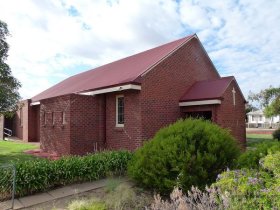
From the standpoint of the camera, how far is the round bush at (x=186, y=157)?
7547 mm

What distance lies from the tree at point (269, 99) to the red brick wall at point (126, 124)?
36.2m

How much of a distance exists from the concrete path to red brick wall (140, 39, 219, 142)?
507 cm

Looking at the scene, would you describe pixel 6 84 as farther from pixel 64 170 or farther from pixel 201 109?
pixel 201 109

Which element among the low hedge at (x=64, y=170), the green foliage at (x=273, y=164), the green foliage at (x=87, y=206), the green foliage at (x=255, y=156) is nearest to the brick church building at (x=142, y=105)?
the low hedge at (x=64, y=170)

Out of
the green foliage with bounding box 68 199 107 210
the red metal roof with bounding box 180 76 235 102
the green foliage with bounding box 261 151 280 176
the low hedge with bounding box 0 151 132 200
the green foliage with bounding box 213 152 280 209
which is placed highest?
the red metal roof with bounding box 180 76 235 102

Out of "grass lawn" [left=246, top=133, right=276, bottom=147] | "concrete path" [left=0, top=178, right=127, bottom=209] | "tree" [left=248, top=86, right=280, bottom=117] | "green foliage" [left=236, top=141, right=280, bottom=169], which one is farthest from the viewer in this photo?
"tree" [left=248, top=86, right=280, bottom=117]

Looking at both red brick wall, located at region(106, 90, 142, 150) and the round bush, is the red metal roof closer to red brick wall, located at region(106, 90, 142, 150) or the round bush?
red brick wall, located at region(106, 90, 142, 150)

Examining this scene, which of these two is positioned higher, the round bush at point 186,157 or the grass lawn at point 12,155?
the round bush at point 186,157

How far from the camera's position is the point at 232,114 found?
52.1 ft

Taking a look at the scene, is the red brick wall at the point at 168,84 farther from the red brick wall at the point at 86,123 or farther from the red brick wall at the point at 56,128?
the red brick wall at the point at 56,128

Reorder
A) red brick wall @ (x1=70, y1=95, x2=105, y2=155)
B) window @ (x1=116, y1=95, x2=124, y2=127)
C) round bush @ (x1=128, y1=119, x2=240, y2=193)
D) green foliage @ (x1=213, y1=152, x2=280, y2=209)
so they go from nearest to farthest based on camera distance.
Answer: green foliage @ (x1=213, y1=152, x2=280, y2=209), round bush @ (x1=128, y1=119, x2=240, y2=193), red brick wall @ (x1=70, y1=95, x2=105, y2=155), window @ (x1=116, y1=95, x2=124, y2=127)

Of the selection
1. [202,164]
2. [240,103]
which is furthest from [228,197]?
[240,103]

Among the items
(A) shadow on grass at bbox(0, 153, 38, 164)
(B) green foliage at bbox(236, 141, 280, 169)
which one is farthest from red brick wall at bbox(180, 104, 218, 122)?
(A) shadow on grass at bbox(0, 153, 38, 164)

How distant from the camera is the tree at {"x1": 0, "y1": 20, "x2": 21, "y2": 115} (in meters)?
15.6
